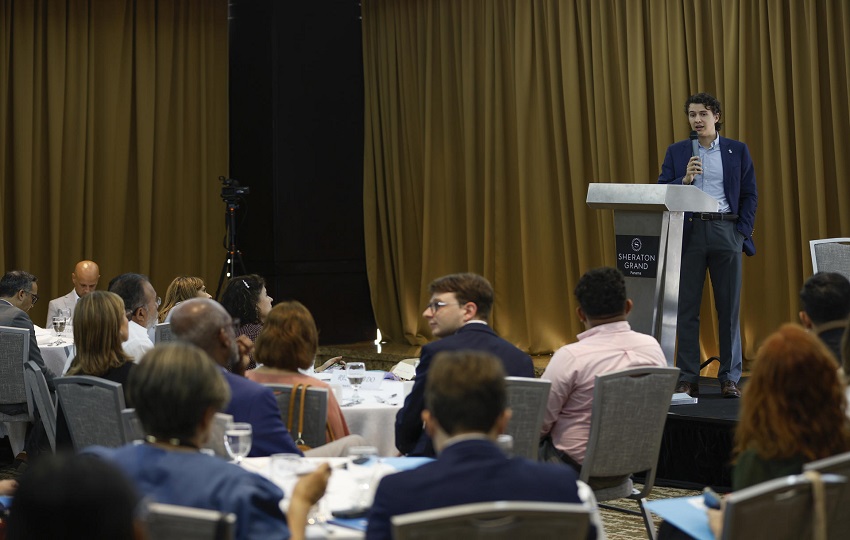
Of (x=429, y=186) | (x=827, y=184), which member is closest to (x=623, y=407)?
(x=827, y=184)

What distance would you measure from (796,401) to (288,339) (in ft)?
6.13

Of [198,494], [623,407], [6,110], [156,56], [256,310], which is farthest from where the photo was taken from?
[156,56]

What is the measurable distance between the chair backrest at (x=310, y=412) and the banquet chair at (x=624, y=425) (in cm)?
100

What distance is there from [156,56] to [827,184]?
624 centimetres

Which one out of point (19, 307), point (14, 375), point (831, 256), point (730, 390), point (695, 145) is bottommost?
point (730, 390)

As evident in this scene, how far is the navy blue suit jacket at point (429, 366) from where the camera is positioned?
153 inches

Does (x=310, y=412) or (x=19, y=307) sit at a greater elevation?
(x=19, y=307)

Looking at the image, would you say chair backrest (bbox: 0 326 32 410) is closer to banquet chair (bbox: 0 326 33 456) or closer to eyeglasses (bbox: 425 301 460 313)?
banquet chair (bbox: 0 326 33 456)

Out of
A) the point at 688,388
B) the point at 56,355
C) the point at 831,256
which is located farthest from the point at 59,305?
the point at 831,256

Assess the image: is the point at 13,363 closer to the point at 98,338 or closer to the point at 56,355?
the point at 56,355

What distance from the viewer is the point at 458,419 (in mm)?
2258

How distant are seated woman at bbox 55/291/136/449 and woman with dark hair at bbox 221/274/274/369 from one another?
1.09 m

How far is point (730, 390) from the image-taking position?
6.06 meters

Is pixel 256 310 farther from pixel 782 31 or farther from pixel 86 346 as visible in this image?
pixel 782 31
